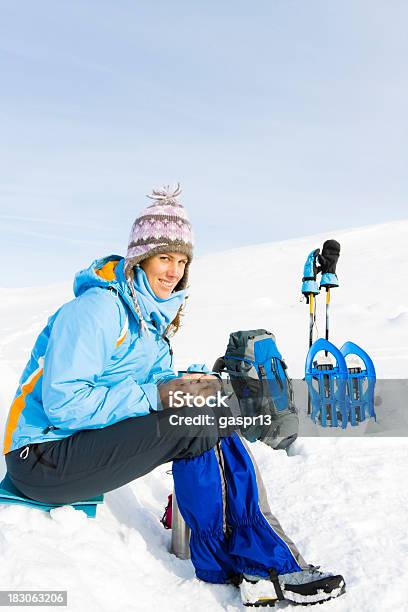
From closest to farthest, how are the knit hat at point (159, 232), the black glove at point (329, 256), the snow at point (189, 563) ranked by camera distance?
the snow at point (189, 563)
the knit hat at point (159, 232)
the black glove at point (329, 256)

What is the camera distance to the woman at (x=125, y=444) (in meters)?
2.21

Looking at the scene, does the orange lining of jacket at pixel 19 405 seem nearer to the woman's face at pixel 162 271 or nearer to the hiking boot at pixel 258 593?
the woman's face at pixel 162 271

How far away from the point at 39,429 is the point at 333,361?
3.54m

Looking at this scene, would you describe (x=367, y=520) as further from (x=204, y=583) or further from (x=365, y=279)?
(x=365, y=279)

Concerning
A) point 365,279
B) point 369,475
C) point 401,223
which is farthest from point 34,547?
point 401,223

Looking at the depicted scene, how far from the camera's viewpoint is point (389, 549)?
265 centimetres

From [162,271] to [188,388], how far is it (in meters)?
0.58

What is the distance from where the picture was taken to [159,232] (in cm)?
258

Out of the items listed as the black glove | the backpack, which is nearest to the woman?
the backpack

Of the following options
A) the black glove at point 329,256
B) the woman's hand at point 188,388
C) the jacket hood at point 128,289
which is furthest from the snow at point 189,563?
the black glove at point 329,256

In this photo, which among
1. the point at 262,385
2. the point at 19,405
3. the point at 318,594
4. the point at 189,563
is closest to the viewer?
the point at 318,594

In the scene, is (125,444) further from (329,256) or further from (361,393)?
(329,256)

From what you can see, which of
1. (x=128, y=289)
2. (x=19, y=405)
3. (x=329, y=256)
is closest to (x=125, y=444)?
(x=19, y=405)

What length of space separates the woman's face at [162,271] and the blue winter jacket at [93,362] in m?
0.05
